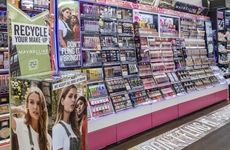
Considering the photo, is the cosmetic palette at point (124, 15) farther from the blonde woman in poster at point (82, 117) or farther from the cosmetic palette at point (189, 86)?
the blonde woman in poster at point (82, 117)

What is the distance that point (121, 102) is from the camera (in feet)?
15.0

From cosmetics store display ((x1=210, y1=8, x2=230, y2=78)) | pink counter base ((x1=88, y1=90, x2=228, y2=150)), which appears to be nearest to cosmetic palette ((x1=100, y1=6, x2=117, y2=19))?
pink counter base ((x1=88, y1=90, x2=228, y2=150))

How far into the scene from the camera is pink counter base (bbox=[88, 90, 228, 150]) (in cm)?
419

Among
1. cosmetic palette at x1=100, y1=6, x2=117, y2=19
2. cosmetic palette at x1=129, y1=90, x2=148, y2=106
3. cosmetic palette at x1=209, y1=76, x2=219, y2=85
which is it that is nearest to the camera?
cosmetic palette at x1=100, y1=6, x2=117, y2=19

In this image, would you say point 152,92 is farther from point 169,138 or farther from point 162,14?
point 162,14

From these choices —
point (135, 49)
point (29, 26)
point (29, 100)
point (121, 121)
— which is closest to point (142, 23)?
point (135, 49)

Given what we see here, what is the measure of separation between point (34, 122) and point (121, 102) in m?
2.62

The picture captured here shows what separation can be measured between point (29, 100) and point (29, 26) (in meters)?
0.84

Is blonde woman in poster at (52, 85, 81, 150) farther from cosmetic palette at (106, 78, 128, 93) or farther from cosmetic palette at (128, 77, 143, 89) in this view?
cosmetic palette at (128, 77, 143, 89)

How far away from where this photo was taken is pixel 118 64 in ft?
15.3

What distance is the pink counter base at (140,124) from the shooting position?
4.19 metres

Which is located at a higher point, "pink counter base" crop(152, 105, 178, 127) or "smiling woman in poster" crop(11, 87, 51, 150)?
"smiling woman in poster" crop(11, 87, 51, 150)

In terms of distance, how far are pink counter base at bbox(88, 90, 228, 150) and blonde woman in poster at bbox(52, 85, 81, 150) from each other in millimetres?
1880

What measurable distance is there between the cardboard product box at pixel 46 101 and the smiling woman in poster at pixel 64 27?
1627 mm
